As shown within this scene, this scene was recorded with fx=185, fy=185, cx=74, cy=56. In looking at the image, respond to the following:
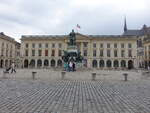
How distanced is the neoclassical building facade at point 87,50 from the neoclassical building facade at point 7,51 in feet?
11.8

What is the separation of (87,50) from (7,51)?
95.5 ft

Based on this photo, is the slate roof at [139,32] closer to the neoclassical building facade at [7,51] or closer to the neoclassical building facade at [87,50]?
the neoclassical building facade at [87,50]

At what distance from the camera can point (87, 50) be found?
7106cm

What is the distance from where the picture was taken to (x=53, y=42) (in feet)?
233

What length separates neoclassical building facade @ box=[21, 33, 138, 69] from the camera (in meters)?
69.5

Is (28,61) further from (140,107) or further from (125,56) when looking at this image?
(140,107)

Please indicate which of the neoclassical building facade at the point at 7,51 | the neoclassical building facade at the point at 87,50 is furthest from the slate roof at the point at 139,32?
the neoclassical building facade at the point at 7,51

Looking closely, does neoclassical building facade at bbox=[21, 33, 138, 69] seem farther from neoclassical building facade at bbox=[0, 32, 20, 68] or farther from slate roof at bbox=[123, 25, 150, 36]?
slate roof at bbox=[123, 25, 150, 36]

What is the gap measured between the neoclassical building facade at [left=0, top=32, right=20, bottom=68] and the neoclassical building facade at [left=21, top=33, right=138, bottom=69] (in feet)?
11.8

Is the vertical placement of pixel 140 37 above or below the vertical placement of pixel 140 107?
above

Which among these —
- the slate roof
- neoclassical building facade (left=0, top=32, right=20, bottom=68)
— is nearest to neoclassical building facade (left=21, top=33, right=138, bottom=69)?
neoclassical building facade (left=0, top=32, right=20, bottom=68)

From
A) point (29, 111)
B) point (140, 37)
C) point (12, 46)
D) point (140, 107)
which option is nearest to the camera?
point (29, 111)

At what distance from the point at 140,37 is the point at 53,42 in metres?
40.5

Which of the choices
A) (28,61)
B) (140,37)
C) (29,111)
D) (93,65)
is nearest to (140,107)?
(29,111)
